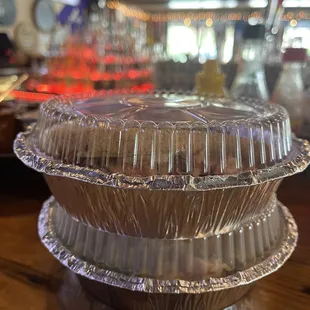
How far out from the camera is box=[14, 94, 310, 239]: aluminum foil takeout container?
0.29 metres

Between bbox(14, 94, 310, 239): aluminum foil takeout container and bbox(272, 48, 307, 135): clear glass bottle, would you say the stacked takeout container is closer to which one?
bbox(14, 94, 310, 239): aluminum foil takeout container

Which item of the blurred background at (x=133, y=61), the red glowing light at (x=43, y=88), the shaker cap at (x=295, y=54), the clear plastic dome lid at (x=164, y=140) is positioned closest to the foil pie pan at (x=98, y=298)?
A: the clear plastic dome lid at (x=164, y=140)

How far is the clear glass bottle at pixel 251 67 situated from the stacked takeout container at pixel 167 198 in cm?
37

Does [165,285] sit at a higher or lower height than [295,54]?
lower

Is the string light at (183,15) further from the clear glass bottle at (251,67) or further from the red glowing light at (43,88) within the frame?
the clear glass bottle at (251,67)

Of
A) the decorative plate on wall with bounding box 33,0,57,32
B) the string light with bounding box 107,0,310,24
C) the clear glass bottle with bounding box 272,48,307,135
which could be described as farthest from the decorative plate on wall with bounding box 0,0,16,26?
the clear glass bottle with bounding box 272,48,307,135

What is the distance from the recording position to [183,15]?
4391mm

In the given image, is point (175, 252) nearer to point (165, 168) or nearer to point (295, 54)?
point (165, 168)

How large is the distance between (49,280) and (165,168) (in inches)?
6.6

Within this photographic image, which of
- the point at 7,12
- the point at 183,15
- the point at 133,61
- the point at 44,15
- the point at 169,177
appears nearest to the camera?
the point at 169,177

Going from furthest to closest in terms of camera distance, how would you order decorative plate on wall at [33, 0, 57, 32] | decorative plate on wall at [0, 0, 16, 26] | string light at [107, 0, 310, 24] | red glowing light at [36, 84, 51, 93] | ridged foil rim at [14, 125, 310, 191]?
1. string light at [107, 0, 310, 24]
2. decorative plate on wall at [33, 0, 57, 32]
3. decorative plate on wall at [0, 0, 16, 26]
4. red glowing light at [36, 84, 51, 93]
5. ridged foil rim at [14, 125, 310, 191]

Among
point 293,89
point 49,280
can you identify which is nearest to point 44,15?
point 293,89

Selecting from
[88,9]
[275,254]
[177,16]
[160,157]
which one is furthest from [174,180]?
[177,16]

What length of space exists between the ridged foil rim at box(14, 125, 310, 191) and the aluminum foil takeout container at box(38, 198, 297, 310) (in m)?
0.07
